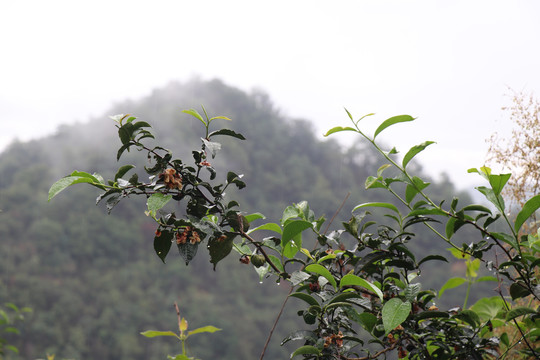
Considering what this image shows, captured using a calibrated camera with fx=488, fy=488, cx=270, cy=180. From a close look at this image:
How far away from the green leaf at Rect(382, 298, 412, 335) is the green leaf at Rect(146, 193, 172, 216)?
286mm

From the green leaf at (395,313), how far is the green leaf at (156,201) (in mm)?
286

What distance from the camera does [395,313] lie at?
55cm

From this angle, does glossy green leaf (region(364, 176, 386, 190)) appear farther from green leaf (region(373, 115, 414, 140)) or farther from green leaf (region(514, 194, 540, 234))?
green leaf (region(514, 194, 540, 234))

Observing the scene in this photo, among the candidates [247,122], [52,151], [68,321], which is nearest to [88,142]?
[52,151]

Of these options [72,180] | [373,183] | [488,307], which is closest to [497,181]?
[373,183]

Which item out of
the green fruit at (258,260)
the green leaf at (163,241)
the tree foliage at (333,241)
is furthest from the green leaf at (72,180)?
the green fruit at (258,260)

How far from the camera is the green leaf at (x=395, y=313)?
536 mm

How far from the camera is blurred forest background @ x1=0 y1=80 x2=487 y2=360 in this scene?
2145 centimetres

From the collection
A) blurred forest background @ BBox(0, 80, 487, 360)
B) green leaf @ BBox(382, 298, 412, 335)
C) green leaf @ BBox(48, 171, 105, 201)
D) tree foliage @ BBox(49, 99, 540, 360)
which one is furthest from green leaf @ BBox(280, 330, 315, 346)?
blurred forest background @ BBox(0, 80, 487, 360)

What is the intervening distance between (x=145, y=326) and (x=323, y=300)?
2349 cm

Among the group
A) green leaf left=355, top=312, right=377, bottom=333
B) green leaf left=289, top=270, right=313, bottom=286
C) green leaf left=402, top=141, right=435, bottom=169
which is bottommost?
green leaf left=355, top=312, right=377, bottom=333

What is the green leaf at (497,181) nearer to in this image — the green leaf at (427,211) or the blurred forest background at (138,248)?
the green leaf at (427,211)

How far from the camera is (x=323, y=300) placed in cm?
60

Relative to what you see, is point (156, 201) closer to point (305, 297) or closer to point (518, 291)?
point (305, 297)
